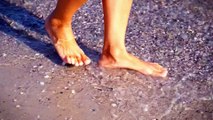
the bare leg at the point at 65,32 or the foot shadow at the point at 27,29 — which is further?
the foot shadow at the point at 27,29

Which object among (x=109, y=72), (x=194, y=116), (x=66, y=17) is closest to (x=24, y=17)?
(x=66, y=17)

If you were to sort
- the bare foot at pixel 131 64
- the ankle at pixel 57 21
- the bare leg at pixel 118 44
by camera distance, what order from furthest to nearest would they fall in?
the ankle at pixel 57 21, the bare foot at pixel 131 64, the bare leg at pixel 118 44

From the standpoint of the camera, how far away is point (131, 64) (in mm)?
2762

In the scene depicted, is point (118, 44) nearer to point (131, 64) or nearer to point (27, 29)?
point (131, 64)

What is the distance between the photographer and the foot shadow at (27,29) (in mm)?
3010

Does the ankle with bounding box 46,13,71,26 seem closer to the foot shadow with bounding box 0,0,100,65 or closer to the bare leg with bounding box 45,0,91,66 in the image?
the bare leg with bounding box 45,0,91,66

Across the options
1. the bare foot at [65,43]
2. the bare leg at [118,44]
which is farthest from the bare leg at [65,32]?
the bare leg at [118,44]

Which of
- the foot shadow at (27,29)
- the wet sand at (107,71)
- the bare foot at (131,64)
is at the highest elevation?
the bare foot at (131,64)

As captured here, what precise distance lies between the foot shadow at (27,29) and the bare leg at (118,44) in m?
0.19

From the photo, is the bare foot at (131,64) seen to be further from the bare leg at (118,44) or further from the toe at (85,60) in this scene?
the toe at (85,60)

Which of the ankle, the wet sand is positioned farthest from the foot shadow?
the ankle

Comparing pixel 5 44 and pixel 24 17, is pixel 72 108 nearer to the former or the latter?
pixel 5 44

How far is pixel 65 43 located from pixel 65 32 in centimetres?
7

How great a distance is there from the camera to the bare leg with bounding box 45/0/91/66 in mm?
2799
